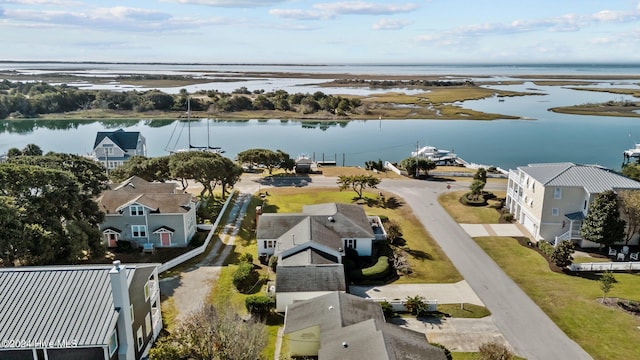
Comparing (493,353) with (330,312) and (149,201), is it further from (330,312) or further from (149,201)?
(149,201)

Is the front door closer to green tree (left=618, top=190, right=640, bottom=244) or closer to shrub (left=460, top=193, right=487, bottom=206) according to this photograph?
shrub (left=460, top=193, right=487, bottom=206)

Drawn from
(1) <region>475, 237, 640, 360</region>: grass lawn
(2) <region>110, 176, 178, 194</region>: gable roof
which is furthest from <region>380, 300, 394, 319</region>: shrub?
(2) <region>110, 176, 178, 194</region>: gable roof

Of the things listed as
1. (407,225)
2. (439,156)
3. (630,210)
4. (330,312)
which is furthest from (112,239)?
(439,156)

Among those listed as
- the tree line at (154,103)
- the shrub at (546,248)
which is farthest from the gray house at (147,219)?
the tree line at (154,103)

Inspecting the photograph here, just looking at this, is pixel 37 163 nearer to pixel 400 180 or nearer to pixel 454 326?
pixel 454 326

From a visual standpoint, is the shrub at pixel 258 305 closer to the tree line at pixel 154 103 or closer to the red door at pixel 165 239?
the red door at pixel 165 239

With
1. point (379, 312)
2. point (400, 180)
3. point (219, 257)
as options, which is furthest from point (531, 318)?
point (400, 180)
